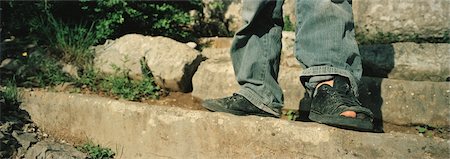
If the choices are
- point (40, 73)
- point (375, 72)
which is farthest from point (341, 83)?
point (40, 73)

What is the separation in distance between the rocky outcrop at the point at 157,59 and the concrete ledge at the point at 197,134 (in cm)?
46

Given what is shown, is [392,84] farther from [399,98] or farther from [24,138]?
[24,138]

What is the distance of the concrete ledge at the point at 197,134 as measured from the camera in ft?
6.75

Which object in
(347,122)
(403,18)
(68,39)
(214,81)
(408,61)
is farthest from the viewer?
(68,39)

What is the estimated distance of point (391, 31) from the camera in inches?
134

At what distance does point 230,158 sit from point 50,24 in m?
2.01

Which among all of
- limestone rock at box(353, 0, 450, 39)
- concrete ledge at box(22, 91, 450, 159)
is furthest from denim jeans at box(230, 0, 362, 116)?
limestone rock at box(353, 0, 450, 39)

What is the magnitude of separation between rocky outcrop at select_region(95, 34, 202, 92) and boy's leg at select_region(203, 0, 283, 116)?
82 cm

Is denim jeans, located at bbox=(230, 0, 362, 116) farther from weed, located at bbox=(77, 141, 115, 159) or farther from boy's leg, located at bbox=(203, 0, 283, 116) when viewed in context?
weed, located at bbox=(77, 141, 115, 159)

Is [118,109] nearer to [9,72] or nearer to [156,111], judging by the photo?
[156,111]

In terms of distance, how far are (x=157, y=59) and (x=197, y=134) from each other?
0.98 metres

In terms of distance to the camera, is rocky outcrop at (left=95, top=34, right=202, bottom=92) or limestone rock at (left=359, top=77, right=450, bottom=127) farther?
rocky outcrop at (left=95, top=34, right=202, bottom=92)

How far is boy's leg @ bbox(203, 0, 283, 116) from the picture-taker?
2.44m

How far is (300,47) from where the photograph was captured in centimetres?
234
